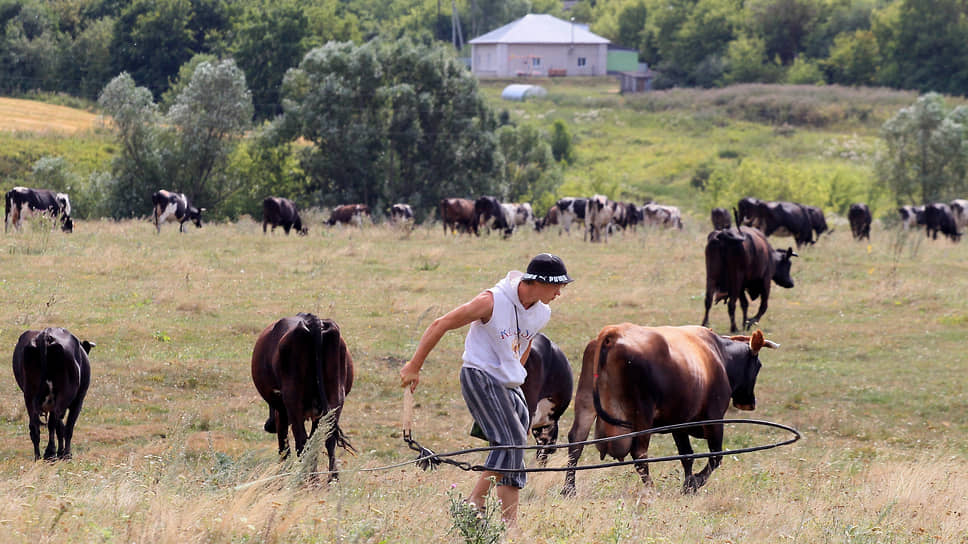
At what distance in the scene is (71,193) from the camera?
46.8 meters

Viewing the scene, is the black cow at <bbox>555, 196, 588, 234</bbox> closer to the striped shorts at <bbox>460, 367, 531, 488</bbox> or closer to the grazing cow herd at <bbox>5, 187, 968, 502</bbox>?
the grazing cow herd at <bbox>5, 187, 968, 502</bbox>

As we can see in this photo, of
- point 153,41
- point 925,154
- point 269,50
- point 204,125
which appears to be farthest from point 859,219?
point 153,41

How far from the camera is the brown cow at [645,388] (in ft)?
28.8

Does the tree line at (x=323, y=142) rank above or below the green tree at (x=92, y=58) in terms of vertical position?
below

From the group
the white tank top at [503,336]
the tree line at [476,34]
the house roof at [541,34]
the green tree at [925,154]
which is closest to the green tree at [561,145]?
the tree line at [476,34]

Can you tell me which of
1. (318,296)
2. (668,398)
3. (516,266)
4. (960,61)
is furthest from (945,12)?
(668,398)

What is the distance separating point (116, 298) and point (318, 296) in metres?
3.33

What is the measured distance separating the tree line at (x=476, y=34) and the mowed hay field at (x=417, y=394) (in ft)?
172

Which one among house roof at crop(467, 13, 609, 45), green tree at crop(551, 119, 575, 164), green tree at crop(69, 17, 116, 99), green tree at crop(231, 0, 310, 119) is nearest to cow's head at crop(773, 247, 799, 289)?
green tree at crop(551, 119, 575, 164)

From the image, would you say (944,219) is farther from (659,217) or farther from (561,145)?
(561,145)

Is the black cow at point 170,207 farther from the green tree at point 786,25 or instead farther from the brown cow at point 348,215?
the green tree at point 786,25

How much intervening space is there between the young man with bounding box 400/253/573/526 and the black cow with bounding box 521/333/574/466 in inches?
142

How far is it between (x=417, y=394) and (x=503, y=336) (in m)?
7.77

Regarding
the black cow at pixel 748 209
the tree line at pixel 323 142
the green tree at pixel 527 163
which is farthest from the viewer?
the green tree at pixel 527 163
